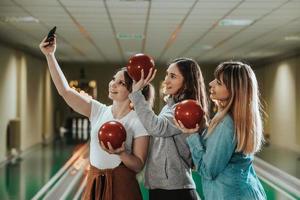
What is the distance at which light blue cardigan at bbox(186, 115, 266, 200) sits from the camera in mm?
2361

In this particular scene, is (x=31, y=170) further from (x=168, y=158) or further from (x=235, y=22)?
(x=168, y=158)

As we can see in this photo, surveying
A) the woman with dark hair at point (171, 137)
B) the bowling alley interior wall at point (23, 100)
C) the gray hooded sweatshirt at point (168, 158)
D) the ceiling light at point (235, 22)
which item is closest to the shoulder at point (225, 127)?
the woman with dark hair at point (171, 137)

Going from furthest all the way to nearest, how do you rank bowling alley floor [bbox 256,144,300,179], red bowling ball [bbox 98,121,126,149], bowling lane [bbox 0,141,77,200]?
bowling alley floor [bbox 256,144,300,179] < bowling lane [bbox 0,141,77,200] < red bowling ball [bbox 98,121,126,149]

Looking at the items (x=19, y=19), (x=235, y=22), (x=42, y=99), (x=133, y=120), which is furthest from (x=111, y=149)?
(x=42, y=99)

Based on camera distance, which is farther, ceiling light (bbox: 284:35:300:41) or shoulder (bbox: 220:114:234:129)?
ceiling light (bbox: 284:35:300:41)

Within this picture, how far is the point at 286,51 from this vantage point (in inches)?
577

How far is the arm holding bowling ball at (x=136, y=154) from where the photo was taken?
103 inches

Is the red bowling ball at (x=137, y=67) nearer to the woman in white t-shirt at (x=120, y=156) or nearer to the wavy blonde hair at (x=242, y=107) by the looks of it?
the woman in white t-shirt at (x=120, y=156)

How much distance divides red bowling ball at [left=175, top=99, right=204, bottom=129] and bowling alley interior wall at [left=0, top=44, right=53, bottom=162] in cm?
1004

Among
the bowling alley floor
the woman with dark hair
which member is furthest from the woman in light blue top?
the bowling alley floor

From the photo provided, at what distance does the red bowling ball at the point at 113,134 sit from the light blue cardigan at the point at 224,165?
366mm

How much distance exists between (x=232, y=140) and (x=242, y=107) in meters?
0.18

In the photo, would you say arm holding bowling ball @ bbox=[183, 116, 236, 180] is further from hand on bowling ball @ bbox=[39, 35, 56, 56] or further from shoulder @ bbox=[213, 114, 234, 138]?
hand on bowling ball @ bbox=[39, 35, 56, 56]

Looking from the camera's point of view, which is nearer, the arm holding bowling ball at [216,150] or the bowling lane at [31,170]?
the arm holding bowling ball at [216,150]
